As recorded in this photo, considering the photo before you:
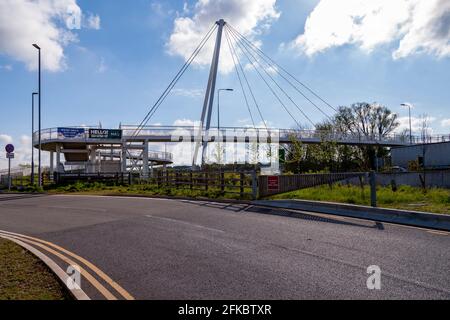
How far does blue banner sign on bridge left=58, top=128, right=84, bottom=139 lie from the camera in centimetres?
4075

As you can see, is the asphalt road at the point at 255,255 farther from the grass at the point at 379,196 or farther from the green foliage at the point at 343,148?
the green foliage at the point at 343,148

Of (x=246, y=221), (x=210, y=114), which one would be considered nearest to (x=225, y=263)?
(x=246, y=221)

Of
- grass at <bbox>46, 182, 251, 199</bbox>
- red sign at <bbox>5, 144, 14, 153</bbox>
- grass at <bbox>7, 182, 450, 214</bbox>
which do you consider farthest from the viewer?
red sign at <bbox>5, 144, 14, 153</bbox>

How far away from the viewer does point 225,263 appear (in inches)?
250

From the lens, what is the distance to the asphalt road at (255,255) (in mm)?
5020

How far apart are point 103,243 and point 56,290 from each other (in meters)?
3.02

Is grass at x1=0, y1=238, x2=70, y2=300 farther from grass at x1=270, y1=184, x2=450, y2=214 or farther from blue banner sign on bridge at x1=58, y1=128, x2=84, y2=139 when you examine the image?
blue banner sign on bridge at x1=58, y1=128, x2=84, y2=139

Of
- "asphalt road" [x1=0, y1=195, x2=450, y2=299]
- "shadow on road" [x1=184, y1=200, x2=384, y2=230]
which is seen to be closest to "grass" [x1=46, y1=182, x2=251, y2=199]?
"shadow on road" [x1=184, y1=200, x2=384, y2=230]

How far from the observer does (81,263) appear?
6.60 metres

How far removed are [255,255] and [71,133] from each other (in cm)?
3902

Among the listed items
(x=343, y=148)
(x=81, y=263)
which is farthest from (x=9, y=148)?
(x=343, y=148)

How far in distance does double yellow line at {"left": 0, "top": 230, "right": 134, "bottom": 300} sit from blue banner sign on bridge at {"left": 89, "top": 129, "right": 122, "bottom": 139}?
33.3 m

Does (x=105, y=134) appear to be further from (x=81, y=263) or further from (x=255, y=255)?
(x=255, y=255)
